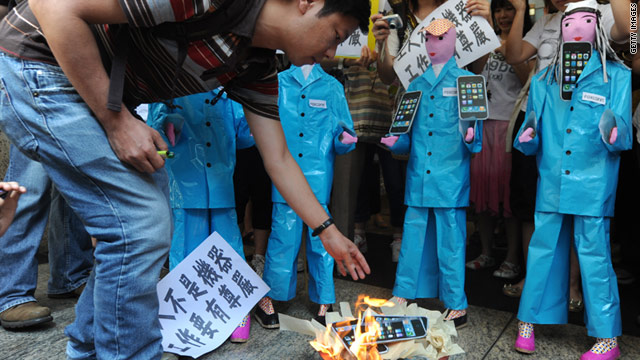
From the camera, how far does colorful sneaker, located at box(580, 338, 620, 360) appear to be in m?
1.91

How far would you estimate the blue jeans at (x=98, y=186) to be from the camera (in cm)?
111

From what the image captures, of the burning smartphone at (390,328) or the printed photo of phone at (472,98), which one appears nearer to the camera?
the burning smartphone at (390,328)

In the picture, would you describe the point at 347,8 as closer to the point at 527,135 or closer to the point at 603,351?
the point at 527,135

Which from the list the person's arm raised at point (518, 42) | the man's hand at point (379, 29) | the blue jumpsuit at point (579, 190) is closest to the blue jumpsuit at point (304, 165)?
the man's hand at point (379, 29)

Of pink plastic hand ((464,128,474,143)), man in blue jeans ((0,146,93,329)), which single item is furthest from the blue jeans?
pink plastic hand ((464,128,474,143))

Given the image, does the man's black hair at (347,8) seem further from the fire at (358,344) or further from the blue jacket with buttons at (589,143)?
the blue jacket with buttons at (589,143)

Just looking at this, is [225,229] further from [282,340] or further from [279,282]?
[282,340]

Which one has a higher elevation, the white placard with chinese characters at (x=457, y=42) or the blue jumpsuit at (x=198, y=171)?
the white placard with chinese characters at (x=457, y=42)

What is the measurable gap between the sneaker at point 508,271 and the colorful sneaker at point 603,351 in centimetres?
111

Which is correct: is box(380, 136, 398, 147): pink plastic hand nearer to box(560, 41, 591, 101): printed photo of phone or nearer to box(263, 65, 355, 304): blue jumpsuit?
box(263, 65, 355, 304): blue jumpsuit

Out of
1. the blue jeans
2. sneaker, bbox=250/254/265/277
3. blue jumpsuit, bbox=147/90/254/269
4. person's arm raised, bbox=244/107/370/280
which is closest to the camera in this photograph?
the blue jeans

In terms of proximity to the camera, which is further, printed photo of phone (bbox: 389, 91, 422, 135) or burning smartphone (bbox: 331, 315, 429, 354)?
printed photo of phone (bbox: 389, 91, 422, 135)

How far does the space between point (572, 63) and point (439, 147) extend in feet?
2.33

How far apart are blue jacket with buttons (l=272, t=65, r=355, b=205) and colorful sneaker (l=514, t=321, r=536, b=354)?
43.6 inches
